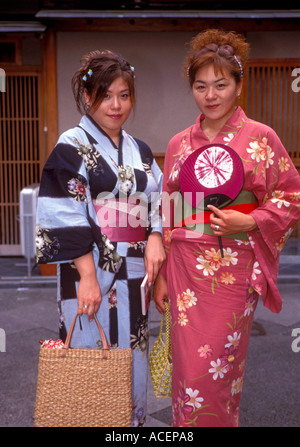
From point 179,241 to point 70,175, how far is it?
61 centimetres

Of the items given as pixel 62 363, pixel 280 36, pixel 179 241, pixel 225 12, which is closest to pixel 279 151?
pixel 179 241

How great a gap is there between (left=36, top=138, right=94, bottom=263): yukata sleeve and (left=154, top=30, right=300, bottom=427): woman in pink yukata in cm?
48

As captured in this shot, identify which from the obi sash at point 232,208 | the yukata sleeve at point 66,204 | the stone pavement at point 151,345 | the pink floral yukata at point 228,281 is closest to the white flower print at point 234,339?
the pink floral yukata at point 228,281

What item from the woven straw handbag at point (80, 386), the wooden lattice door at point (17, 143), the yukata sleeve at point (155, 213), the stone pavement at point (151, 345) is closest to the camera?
the woven straw handbag at point (80, 386)

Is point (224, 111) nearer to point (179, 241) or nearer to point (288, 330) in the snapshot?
point (179, 241)

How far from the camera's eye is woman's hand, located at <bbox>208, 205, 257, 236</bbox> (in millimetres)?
2230

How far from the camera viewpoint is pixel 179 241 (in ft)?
8.01

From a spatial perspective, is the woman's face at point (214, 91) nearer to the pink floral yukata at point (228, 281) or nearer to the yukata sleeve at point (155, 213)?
the pink floral yukata at point (228, 281)

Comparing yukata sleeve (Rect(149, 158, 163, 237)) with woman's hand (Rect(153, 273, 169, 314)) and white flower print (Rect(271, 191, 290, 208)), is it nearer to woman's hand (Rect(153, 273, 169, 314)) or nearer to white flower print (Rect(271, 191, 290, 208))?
woman's hand (Rect(153, 273, 169, 314))

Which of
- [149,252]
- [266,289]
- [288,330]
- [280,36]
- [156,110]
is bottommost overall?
[288,330]

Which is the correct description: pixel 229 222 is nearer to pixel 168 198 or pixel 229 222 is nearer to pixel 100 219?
pixel 168 198

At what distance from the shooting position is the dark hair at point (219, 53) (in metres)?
2.30

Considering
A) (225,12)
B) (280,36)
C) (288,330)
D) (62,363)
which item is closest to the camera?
(62,363)

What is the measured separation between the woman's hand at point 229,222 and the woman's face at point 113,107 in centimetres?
59
